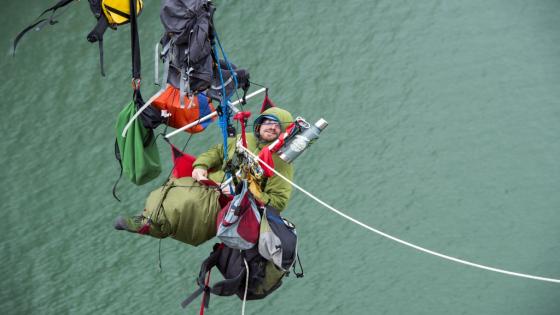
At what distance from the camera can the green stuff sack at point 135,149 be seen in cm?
450

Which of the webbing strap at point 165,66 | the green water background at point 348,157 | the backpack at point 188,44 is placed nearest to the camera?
the backpack at point 188,44

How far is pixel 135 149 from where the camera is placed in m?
4.51

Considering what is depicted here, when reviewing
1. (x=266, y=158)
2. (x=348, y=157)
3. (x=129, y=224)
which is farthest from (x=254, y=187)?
(x=348, y=157)

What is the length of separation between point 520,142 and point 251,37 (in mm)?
2213

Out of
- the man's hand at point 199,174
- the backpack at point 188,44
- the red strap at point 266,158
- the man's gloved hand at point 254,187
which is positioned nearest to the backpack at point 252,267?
the man's gloved hand at point 254,187

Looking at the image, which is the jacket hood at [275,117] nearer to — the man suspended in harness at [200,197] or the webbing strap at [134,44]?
the man suspended in harness at [200,197]

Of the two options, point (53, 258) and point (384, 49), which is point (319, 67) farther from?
point (53, 258)

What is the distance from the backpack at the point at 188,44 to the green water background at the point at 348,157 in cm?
241

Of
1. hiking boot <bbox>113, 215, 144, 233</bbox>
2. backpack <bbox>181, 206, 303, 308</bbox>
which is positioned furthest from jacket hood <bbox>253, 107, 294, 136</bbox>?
hiking boot <bbox>113, 215, 144, 233</bbox>

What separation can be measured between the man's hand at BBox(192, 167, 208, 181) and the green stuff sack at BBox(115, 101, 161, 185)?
245mm

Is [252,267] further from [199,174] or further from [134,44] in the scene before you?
[134,44]

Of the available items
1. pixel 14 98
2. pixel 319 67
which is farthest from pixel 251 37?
pixel 14 98

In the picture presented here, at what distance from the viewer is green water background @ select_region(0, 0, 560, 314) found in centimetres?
651

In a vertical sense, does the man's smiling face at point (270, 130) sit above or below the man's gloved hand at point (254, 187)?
above
